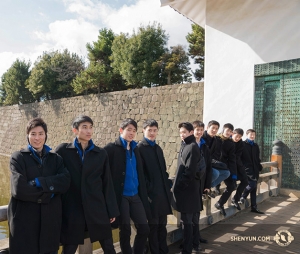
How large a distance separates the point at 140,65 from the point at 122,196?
12546mm

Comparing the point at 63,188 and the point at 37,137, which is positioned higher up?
the point at 37,137

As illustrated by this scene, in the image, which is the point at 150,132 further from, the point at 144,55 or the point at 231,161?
the point at 144,55

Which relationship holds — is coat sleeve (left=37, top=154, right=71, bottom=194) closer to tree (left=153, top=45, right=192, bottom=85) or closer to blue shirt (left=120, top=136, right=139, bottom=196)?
blue shirt (left=120, top=136, right=139, bottom=196)

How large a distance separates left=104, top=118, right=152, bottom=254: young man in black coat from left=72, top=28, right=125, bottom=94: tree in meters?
14.5

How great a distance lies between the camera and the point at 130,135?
266cm

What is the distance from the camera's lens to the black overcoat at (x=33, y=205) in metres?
1.90

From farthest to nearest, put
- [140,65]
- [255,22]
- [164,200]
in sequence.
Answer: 1. [140,65]
2. [255,22]
3. [164,200]

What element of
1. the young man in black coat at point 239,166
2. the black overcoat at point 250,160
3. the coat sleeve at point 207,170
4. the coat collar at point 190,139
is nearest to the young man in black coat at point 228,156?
the young man in black coat at point 239,166

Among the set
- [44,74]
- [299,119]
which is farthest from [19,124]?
[299,119]

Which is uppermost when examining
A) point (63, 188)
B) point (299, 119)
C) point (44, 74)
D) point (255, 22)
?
point (44, 74)

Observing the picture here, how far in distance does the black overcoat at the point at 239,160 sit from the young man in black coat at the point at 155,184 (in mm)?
1850

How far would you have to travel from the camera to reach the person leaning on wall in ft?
6.23

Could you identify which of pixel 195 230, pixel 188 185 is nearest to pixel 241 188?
pixel 195 230

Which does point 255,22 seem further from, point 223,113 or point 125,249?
point 125,249
